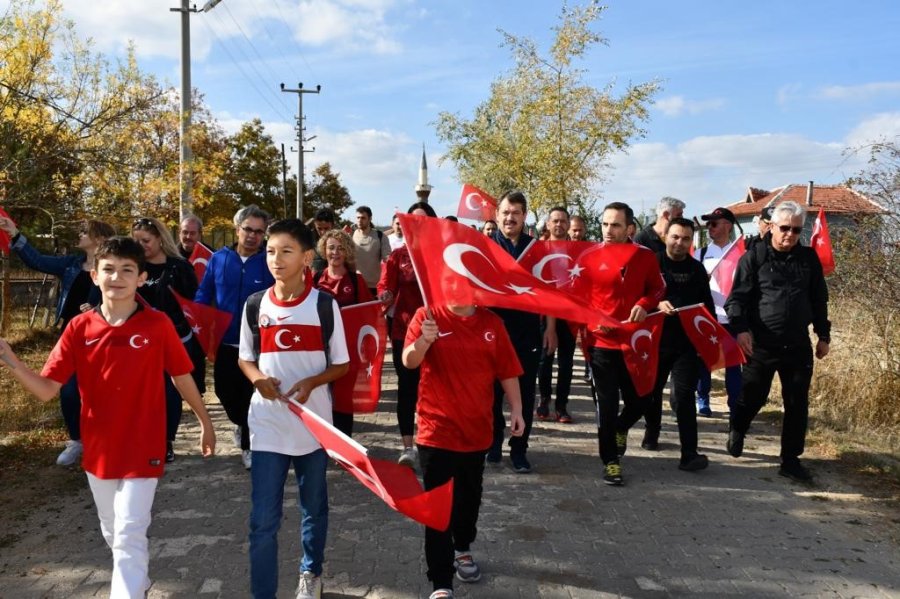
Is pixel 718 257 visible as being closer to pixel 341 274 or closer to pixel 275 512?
pixel 341 274

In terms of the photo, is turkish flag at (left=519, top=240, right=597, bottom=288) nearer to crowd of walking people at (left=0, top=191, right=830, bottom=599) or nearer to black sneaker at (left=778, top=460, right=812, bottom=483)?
crowd of walking people at (left=0, top=191, right=830, bottom=599)

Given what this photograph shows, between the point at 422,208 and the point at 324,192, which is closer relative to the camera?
the point at 422,208

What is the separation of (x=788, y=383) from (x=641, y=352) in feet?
3.95

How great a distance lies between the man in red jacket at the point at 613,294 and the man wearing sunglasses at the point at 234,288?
8.30ft

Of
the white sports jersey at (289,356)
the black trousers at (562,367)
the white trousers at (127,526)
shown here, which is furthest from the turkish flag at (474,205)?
the white trousers at (127,526)

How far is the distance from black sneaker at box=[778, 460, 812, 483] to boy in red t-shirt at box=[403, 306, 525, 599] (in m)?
3.30

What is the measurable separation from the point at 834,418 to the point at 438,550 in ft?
19.1

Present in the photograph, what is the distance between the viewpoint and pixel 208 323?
5.65 m

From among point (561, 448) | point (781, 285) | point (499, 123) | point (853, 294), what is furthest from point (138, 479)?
point (499, 123)

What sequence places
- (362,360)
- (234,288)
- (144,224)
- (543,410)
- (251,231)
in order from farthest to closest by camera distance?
(543,410) < (362,360) < (144,224) < (234,288) < (251,231)

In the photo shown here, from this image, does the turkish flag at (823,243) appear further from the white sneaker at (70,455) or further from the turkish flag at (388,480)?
the white sneaker at (70,455)

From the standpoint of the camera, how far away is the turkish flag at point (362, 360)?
5.68 metres

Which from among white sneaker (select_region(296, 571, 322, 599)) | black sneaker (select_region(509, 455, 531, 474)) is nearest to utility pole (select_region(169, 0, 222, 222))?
black sneaker (select_region(509, 455, 531, 474))

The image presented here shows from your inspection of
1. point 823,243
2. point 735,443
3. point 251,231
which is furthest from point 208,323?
point 823,243
